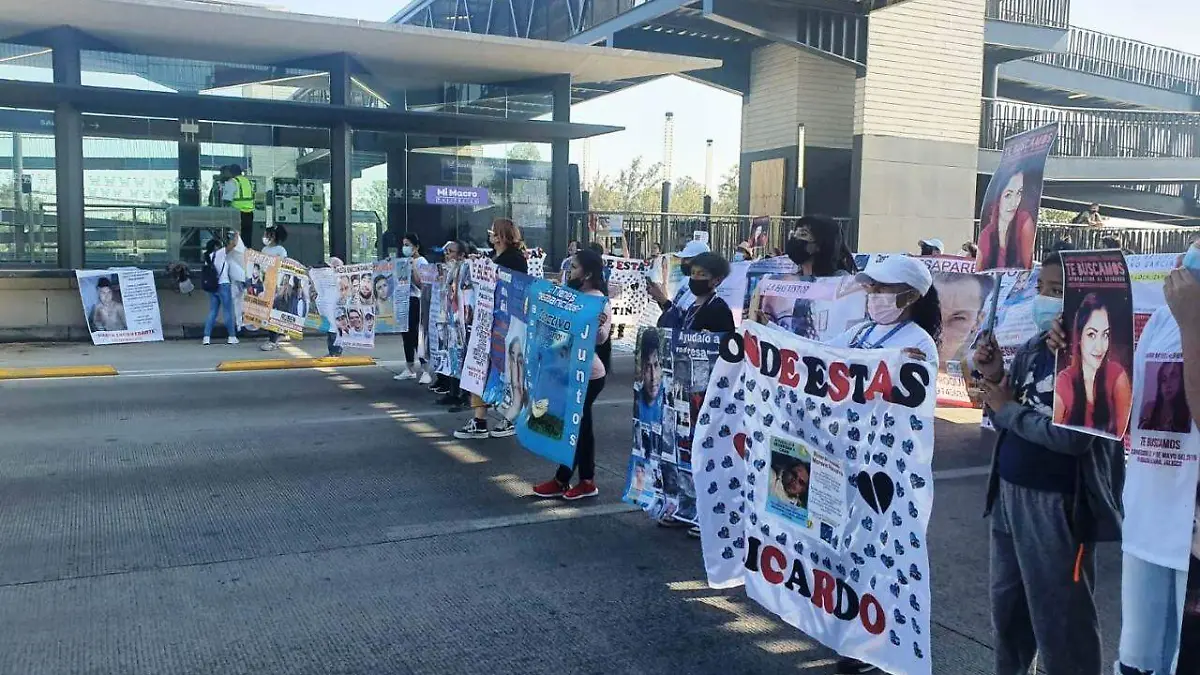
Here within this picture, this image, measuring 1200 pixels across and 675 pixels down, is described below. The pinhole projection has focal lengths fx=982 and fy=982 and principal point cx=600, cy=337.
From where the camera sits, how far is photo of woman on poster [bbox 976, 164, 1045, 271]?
693 centimetres

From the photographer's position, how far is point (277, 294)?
13.9 meters

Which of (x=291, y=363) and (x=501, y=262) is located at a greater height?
(x=501, y=262)

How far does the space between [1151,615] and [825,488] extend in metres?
1.25

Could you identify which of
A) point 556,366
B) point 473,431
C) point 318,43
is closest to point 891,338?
point 556,366

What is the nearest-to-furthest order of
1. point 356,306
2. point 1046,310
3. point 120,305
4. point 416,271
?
point 1046,310 → point 416,271 → point 356,306 → point 120,305

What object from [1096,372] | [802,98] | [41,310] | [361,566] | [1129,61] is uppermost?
[1129,61]

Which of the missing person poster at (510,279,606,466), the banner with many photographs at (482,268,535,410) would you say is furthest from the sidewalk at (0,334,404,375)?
the missing person poster at (510,279,606,466)

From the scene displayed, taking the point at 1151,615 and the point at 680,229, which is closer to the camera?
the point at 1151,615

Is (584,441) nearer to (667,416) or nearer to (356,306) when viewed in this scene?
(667,416)

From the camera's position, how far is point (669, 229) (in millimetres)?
23078

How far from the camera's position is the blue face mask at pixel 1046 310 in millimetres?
3629

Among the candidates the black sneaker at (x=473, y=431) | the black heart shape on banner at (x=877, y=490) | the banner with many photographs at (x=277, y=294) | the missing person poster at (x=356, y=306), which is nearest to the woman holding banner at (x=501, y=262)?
the black sneaker at (x=473, y=431)

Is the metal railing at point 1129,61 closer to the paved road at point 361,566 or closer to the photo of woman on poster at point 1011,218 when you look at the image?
the paved road at point 361,566

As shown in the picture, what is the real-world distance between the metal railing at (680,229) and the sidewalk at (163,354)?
6.59 m
